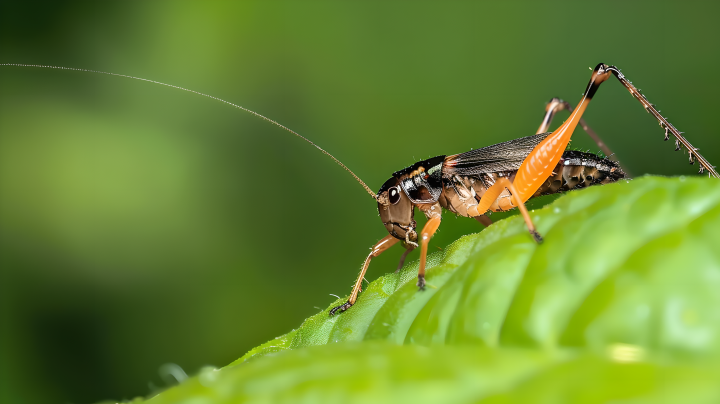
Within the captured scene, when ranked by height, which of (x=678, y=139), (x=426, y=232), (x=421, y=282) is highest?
(x=678, y=139)

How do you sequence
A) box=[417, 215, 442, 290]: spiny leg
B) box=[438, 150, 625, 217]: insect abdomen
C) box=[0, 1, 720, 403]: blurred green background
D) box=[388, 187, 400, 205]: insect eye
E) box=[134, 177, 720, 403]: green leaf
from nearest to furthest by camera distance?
box=[134, 177, 720, 403]: green leaf
box=[417, 215, 442, 290]: spiny leg
box=[438, 150, 625, 217]: insect abdomen
box=[388, 187, 400, 205]: insect eye
box=[0, 1, 720, 403]: blurred green background

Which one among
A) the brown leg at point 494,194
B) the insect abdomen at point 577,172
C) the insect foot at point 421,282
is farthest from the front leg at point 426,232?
the insect abdomen at point 577,172

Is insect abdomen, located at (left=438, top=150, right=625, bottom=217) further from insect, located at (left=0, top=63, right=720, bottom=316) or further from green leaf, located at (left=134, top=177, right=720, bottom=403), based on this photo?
green leaf, located at (left=134, top=177, right=720, bottom=403)

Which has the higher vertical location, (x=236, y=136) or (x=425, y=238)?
(x=236, y=136)

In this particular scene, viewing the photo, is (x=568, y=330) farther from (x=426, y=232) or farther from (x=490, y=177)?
(x=490, y=177)

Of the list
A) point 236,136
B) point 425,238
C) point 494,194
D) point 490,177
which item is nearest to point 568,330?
point 425,238

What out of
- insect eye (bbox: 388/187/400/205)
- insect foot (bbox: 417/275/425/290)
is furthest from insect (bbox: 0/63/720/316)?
insect foot (bbox: 417/275/425/290)

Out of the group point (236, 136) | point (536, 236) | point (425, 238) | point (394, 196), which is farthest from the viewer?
point (236, 136)
